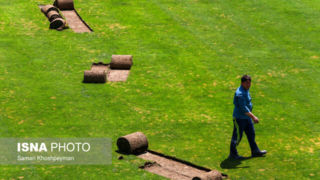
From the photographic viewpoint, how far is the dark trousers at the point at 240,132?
2064cm

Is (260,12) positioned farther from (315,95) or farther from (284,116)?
(284,116)

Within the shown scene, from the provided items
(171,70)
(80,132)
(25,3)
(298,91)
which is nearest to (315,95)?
(298,91)

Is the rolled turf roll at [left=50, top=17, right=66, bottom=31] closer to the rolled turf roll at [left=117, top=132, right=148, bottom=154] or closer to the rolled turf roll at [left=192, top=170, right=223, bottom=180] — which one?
the rolled turf roll at [left=117, top=132, right=148, bottom=154]

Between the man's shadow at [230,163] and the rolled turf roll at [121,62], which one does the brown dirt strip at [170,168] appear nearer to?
the man's shadow at [230,163]

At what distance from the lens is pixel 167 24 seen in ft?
119

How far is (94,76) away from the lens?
1120 inches

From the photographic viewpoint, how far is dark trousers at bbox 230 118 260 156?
20641 millimetres

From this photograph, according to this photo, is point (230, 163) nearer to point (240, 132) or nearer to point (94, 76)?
point (240, 132)

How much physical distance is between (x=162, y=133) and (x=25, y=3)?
1962cm

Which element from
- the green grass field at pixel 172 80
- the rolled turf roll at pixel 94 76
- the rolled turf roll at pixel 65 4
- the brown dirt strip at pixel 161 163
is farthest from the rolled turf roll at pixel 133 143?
the rolled turf roll at pixel 65 4

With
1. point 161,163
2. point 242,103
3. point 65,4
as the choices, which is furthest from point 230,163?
point 65,4

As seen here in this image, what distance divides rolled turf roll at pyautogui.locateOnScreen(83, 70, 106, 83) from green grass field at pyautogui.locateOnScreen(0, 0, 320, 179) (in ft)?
1.04

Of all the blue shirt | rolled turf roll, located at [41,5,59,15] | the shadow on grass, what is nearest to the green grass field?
the shadow on grass

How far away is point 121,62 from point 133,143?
30.8ft
